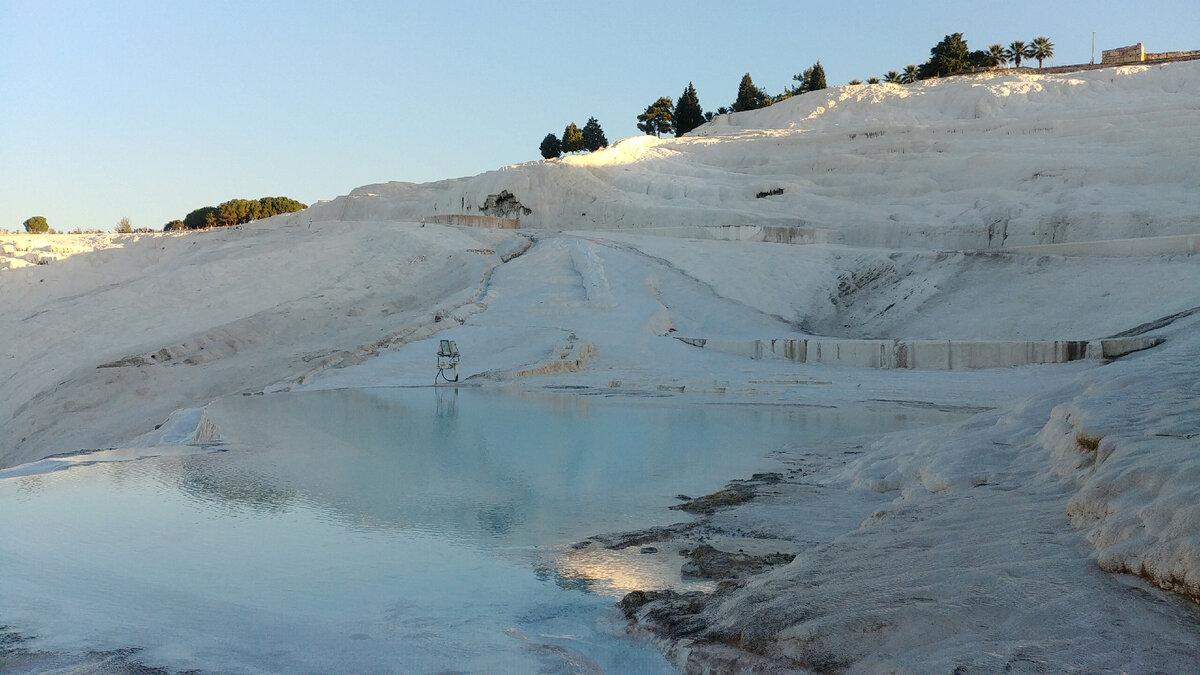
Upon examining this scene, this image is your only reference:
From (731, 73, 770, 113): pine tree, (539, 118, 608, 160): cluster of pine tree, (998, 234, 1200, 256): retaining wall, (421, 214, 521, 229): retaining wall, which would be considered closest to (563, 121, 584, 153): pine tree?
(539, 118, 608, 160): cluster of pine tree

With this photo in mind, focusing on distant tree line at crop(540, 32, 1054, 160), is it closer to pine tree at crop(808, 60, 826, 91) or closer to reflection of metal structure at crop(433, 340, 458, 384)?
pine tree at crop(808, 60, 826, 91)

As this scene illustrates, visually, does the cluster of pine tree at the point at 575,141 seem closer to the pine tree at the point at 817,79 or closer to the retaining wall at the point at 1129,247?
the pine tree at the point at 817,79

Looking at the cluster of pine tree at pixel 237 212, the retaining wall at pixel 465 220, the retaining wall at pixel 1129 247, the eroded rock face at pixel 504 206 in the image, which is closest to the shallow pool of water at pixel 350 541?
the retaining wall at pixel 1129 247

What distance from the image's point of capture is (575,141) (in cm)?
4559

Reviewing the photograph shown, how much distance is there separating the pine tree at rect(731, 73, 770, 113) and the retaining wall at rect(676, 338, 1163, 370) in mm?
39202

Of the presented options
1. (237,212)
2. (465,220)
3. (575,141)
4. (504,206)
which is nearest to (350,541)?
(465,220)

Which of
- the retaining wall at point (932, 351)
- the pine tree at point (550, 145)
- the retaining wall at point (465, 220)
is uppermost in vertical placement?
the pine tree at point (550, 145)

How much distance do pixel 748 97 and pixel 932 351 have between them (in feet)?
134

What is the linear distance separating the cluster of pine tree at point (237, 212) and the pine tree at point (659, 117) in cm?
1809

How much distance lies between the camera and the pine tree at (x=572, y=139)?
4556 cm

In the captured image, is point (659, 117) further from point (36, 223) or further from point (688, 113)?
point (36, 223)

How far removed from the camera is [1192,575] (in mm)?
2443

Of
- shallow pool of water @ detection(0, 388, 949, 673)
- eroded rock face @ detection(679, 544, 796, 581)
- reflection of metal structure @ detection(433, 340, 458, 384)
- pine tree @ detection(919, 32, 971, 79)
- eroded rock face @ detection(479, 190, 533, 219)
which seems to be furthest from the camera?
pine tree @ detection(919, 32, 971, 79)

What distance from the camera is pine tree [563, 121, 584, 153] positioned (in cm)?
4556
